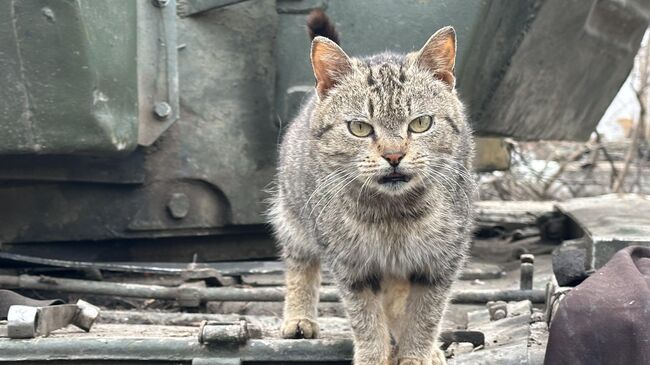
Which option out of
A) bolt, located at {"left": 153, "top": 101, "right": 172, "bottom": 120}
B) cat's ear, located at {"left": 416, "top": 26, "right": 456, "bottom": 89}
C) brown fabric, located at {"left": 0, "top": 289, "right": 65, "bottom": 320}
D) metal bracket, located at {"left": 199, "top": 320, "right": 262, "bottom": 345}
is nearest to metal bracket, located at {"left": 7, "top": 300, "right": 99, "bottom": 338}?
brown fabric, located at {"left": 0, "top": 289, "right": 65, "bottom": 320}

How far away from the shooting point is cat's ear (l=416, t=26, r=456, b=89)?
285 centimetres

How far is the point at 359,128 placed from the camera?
2779mm

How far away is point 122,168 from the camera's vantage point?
3658 mm

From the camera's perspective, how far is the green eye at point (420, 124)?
108 inches

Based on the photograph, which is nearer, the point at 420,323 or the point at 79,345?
the point at 79,345

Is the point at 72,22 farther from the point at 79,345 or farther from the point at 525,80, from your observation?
the point at 525,80

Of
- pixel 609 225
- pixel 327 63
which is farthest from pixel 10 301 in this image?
pixel 609 225

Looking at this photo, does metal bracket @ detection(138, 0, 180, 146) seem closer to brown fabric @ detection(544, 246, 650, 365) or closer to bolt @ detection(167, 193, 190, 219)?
bolt @ detection(167, 193, 190, 219)

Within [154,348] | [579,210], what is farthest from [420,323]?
[579,210]

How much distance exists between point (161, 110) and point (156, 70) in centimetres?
14

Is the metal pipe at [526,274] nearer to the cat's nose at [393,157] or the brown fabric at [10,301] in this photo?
the cat's nose at [393,157]

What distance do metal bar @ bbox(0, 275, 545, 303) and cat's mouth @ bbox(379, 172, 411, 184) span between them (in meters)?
0.74

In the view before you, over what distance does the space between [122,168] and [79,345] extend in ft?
4.28

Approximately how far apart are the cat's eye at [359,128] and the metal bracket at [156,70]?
0.93 meters
